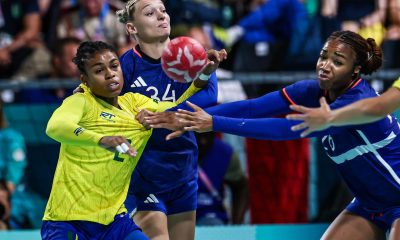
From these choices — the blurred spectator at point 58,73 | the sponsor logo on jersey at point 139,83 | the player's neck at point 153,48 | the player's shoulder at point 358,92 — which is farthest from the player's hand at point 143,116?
the blurred spectator at point 58,73

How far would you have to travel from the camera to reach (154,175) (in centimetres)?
586

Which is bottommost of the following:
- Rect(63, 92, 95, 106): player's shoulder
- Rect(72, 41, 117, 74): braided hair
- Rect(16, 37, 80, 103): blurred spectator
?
Rect(16, 37, 80, 103): blurred spectator

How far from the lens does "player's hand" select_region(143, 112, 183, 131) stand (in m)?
5.29

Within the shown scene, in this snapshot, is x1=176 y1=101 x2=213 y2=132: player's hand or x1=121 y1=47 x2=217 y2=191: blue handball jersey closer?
x1=176 y1=101 x2=213 y2=132: player's hand

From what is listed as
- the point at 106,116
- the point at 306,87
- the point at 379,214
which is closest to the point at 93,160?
the point at 106,116

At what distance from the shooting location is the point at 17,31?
10.5m

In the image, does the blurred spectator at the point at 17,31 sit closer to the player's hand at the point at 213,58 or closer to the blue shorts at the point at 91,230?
the player's hand at the point at 213,58

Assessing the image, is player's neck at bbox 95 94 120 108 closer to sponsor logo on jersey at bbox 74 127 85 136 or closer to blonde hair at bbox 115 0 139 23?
sponsor logo on jersey at bbox 74 127 85 136

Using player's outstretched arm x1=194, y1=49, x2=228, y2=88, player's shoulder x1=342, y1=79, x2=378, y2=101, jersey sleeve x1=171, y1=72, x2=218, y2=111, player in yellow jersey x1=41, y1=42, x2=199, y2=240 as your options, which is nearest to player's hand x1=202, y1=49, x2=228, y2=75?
player's outstretched arm x1=194, y1=49, x2=228, y2=88

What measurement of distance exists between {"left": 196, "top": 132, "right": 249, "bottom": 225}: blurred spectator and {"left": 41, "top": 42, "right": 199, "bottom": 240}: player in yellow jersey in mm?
2606

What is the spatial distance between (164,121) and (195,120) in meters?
0.19

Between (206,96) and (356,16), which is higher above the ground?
(206,96)

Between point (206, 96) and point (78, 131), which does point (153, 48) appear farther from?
point (78, 131)

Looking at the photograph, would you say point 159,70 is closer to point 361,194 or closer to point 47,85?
point 361,194
